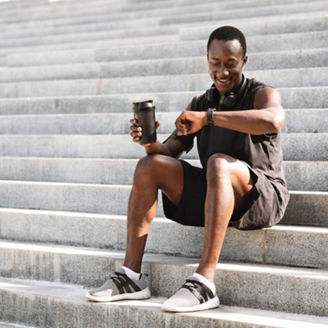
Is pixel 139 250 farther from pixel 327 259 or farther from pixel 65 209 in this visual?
pixel 65 209

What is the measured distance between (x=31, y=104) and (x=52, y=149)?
1.04 meters

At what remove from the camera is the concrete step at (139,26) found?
230 inches

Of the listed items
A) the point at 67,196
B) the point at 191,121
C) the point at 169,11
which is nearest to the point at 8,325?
the point at 67,196

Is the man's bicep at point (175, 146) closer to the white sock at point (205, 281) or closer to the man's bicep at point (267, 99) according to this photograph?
the man's bicep at point (267, 99)

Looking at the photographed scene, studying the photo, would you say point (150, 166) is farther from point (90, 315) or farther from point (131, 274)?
point (90, 315)

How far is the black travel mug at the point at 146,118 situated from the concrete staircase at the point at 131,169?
73 centimetres

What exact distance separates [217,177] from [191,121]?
0.31 meters

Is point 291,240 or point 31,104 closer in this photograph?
point 291,240

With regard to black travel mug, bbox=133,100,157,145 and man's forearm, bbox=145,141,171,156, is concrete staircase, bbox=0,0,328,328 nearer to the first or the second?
man's forearm, bbox=145,141,171,156

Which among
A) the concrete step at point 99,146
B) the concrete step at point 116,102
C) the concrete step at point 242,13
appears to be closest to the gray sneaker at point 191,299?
the concrete step at point 99,146

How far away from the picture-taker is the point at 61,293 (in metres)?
3.25

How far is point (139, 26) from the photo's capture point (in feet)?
24.9

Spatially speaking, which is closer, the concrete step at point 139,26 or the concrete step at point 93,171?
the concrete step at point 93,171

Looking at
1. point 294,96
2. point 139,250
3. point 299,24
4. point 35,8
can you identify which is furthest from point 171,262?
point 35,8
